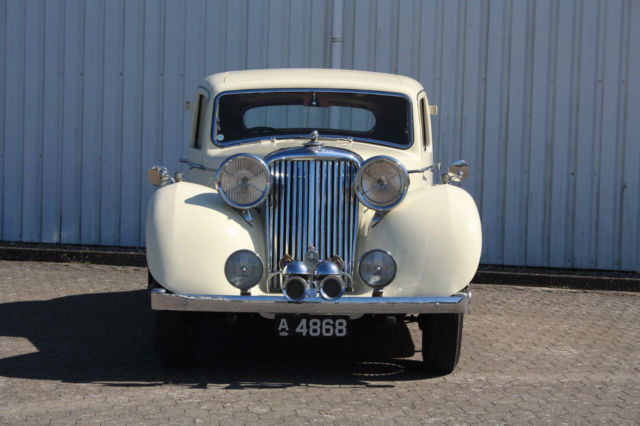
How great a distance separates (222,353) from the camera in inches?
→ 267

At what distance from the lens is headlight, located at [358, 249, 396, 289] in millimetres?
5809

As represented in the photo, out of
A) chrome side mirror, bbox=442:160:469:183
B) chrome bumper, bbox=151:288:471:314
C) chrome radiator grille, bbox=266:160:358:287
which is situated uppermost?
chrome side mirror, bbox=442:160:469:183

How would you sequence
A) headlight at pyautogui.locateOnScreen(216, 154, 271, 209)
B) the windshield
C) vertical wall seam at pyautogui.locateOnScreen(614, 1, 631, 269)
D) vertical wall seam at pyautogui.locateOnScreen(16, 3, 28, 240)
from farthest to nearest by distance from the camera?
vertical wall seam at pyautogui.locateOnScreen(16, 3, 28, 240) → vertical wall seam at pyautogui.locateOnScreen(614, 1, 631, 269) → the windshield → headlight at pyautogui.locateOnScreen(216, 154, 271, 209)

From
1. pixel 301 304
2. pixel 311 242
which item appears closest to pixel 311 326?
pixel 301 304

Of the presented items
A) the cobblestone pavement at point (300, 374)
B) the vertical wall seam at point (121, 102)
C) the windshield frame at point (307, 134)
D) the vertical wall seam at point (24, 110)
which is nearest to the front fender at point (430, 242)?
the cobblestone pavement at point (300, 374)

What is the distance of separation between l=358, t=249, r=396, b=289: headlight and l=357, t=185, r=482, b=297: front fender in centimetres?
10

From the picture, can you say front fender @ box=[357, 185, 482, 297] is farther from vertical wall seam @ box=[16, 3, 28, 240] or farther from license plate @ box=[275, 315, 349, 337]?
vertical wall seam @ box=[16, 3, 28, 240]

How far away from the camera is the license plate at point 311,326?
5.76 metres

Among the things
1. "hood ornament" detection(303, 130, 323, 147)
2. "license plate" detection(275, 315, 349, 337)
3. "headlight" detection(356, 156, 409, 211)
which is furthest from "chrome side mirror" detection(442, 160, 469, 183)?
"license plate" detection(275, 315, 349, 337)

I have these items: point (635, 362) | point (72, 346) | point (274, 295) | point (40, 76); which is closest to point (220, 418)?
point (274, 295)

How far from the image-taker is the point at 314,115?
23.7 ft

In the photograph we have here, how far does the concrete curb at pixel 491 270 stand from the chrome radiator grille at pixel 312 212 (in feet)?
13.9

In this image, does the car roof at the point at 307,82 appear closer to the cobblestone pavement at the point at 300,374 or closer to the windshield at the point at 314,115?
the windshield at the point at 314,115

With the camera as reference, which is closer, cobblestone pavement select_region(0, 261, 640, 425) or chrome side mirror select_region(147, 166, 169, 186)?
cobblestone pavement select_region(0, 261, 640, 425)
